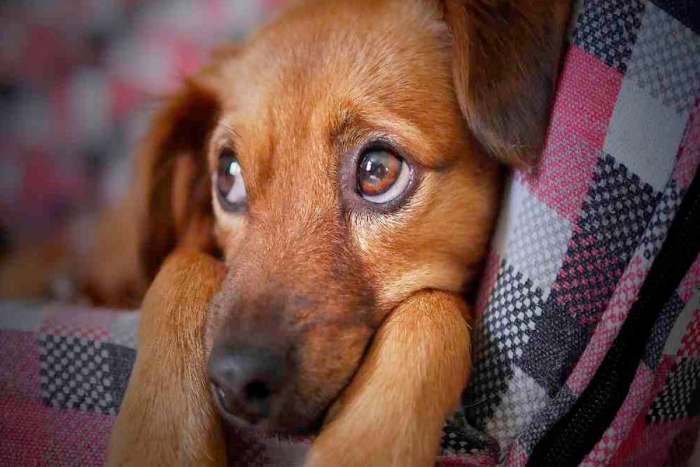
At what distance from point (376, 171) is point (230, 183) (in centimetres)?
46

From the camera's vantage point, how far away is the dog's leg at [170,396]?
1044 millimetres

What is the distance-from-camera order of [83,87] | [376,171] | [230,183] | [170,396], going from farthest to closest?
[83,87], [230,183], [376,171], [170,396]

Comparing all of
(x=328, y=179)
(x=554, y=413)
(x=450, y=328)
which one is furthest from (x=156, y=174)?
(x=554, y=413)

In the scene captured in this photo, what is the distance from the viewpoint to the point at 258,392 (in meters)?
1.02

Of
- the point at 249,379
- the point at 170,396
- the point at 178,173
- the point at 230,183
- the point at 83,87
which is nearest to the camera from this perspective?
the point at 249,379

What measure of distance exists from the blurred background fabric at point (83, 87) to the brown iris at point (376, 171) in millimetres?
1212

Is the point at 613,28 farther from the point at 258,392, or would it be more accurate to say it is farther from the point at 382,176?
the point at 258,392

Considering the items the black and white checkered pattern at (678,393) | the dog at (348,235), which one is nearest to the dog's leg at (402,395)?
the dog at (348,235)

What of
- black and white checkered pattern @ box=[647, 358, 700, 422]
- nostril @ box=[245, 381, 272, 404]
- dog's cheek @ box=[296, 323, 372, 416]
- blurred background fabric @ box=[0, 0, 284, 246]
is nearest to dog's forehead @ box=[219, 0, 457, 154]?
dog's cheek @ box=[296, 323, 372, 416]

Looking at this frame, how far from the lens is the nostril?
1.01m

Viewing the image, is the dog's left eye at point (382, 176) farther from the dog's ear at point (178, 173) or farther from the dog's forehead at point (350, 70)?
the dog's ear at point (178, 173)

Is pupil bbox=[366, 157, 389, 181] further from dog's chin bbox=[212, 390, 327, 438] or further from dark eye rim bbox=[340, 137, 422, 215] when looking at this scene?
dog's chin bbox=[212, 390, 327, 438]

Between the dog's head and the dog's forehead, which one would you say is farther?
the dog's forehead

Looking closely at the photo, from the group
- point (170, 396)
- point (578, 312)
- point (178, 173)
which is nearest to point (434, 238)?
point (578, 312)
